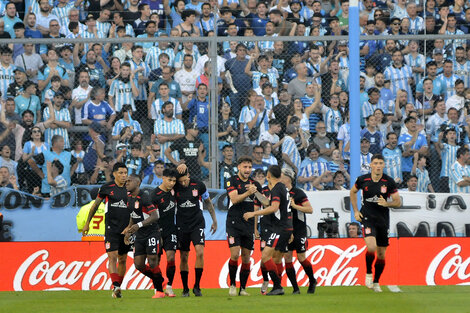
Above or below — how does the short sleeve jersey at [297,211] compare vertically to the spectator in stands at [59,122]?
below

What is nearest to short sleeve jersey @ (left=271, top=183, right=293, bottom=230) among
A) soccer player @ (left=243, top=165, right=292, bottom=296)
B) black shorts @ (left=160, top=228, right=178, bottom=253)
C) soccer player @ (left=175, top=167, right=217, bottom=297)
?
soccer player @ (left=243, top=165, right=292, bottom=296)

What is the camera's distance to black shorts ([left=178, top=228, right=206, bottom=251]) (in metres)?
13.9

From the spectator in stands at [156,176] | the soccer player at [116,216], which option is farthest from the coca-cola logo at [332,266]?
the soccer player at [116,216]

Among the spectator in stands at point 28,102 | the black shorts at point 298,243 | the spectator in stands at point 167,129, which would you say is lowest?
the black shorts at point 298,243

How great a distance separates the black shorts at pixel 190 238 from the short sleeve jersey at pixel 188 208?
62 mm

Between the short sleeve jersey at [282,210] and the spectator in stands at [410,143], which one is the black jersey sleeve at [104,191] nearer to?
the short sleeve jersey at [282,210]

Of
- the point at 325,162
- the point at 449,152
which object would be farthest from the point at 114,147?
the point at 449,152

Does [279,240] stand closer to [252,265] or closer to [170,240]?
[170,240]

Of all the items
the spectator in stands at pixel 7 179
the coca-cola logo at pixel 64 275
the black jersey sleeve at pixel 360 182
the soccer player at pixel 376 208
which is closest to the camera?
the soccer player at pixel 376 208

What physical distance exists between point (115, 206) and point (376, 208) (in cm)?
423

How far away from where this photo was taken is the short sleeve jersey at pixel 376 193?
13945 mm

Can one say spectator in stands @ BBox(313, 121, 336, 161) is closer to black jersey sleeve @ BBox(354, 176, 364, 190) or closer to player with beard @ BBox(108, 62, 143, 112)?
player with beard @ BBox(108, 62, 143, 112)

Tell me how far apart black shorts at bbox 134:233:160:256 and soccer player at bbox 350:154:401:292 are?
3203 mm

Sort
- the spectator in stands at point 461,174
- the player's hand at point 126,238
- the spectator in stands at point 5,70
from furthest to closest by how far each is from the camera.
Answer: the spectator in stands at point 5,70 < the spectator in stands at point 461,174 < the player's hand at point 126,238
